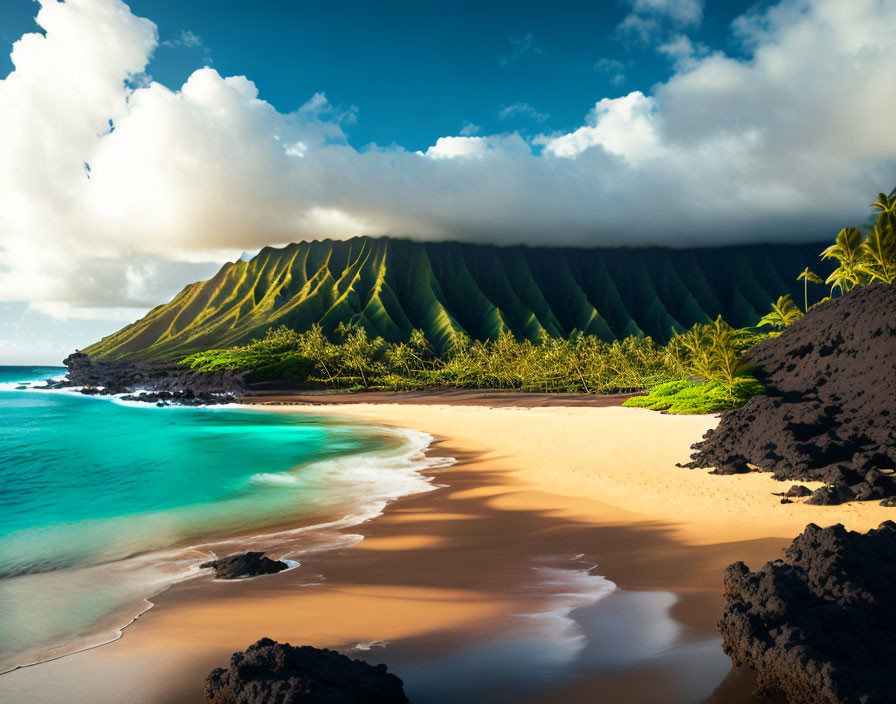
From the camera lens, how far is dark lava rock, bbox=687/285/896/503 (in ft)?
51.4

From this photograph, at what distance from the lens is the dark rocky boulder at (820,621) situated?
4855 millimetres

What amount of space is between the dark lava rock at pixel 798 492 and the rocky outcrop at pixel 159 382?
8643 cm

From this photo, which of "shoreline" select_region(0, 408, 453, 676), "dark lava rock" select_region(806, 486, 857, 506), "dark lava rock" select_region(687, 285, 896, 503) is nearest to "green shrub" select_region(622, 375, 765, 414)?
"dark lava rock" select_region(687, 285, 896, 503)

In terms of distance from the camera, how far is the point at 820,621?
18.1 feet

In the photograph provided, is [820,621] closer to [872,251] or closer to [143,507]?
[143,507]

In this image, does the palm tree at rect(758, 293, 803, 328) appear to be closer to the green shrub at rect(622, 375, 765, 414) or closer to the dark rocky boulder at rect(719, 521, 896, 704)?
the green shrub at rect(622, 375, 765, 414)

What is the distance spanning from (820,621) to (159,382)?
13185 cm

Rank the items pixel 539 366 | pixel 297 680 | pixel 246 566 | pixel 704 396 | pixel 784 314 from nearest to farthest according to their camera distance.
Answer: pixel 297 680, pixel 246 566, pixel 704 396, pixel 784 314, pixel 539 366

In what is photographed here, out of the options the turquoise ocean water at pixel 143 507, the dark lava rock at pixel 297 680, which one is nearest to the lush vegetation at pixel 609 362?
the turquoise ocean water at pixel 143 507

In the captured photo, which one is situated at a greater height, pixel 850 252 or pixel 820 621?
pixel 850 252

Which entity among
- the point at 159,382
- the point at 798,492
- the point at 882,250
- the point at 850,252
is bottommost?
the point at 798,492

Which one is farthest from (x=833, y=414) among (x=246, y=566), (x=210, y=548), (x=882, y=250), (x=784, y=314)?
(x=784, y=314)

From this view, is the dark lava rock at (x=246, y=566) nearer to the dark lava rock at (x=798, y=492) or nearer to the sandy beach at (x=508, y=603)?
the sandy beach at (x=508, y=603)

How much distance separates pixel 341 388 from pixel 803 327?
278 feet
